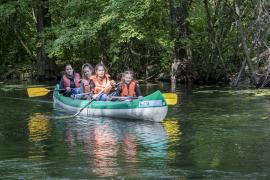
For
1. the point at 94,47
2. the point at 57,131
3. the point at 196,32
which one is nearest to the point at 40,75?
the point at 94,47

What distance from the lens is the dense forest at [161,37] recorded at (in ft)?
66.7

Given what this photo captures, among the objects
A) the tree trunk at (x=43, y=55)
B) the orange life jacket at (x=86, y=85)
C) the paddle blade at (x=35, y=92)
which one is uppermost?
the tree trunk at (x=43, y=55)

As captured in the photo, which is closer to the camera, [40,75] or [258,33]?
[258,33]

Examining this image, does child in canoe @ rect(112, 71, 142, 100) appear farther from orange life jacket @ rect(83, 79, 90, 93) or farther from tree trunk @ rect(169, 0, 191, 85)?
tree trunk @ rect(169, 0, 191, 85)

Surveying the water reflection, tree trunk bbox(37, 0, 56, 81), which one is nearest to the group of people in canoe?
the water reflection

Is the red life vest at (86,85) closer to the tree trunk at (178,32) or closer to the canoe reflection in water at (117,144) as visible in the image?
the canoe reflection in water at (117,144)

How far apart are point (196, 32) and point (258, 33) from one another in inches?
248

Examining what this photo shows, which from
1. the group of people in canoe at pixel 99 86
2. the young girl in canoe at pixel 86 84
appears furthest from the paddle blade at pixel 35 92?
the young girl in canoe at pixel 86 84

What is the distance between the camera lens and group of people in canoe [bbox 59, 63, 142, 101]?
13352 mm

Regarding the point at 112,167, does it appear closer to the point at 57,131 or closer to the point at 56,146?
the point at 56,146

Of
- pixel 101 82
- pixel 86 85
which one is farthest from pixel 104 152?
pixel 86 85

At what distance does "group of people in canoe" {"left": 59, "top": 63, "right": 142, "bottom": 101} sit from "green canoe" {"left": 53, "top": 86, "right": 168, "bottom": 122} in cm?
31

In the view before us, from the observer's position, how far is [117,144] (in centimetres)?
955

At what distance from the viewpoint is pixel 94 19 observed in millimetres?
24500
